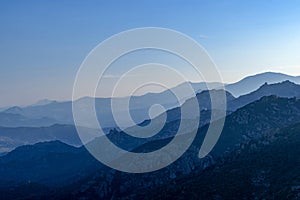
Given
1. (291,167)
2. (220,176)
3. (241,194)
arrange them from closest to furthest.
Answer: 1. (241,194)
2. (291,167)
3. (220,176)

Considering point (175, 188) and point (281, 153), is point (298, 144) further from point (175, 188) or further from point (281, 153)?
point (175, 188)

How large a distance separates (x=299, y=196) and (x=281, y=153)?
192 feet

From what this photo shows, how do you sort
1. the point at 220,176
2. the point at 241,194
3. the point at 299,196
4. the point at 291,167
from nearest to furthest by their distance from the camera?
the point at 299,196 → the point at 241,194 → the point at 291,167 → the point at 220,176

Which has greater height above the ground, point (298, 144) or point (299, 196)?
point (298, 144)

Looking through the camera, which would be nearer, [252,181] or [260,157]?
[252,181]

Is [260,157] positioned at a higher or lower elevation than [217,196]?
higher

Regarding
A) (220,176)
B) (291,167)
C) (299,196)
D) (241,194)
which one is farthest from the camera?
(220,176)

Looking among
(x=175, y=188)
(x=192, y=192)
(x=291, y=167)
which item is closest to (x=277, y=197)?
(x=291, y=167)

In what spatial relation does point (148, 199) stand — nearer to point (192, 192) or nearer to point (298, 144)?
point (192, 192)

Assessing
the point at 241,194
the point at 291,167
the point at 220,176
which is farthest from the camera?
the point at 220,176

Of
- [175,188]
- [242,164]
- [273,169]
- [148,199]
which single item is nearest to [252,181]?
[273,169]

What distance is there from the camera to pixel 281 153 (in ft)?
624

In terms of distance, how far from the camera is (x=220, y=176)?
18612cm

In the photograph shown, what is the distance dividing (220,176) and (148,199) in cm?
3540
